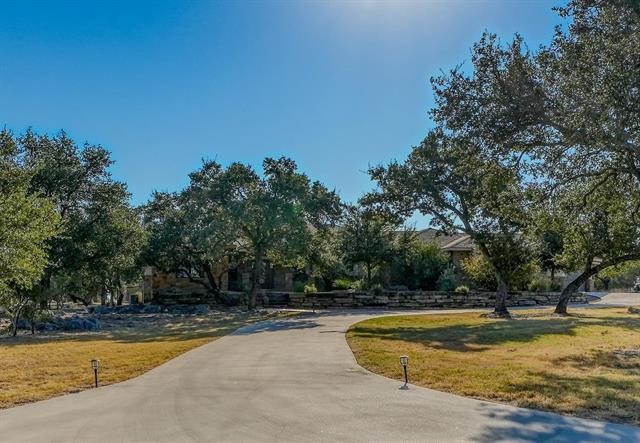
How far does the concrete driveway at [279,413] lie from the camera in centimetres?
548

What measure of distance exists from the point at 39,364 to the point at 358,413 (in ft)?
27.9

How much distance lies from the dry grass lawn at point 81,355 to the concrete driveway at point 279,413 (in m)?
0.86

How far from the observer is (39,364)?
1139cm

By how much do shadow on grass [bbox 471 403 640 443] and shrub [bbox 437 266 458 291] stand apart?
27007 mm

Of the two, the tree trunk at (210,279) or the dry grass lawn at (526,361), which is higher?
the tree trunk at (210,279)

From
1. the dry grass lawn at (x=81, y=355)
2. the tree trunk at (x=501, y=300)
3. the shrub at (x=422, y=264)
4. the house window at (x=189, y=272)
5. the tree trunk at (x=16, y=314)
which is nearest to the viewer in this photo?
the dry grass lawn at (x=81, y=355)

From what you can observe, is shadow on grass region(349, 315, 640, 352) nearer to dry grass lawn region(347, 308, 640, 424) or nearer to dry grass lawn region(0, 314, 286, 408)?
dry grass lawn region(347, 308, 640, 424)

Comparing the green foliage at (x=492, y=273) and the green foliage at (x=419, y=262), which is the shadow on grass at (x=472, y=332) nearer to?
the green foliage at (x=492, y=273)

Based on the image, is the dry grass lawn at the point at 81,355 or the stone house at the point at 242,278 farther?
the stone house at the point at 242,278

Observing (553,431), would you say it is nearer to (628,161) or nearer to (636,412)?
(636,412)

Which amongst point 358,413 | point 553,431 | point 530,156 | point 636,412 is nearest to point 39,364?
point 358,413

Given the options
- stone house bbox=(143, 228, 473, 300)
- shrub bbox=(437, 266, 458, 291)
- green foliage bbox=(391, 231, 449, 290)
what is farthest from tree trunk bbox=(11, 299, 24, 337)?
shrub bbox=(437, 266, 458, 291)

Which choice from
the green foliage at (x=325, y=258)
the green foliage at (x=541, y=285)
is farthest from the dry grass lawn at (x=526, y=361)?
the green foliage at (x=541, y=285)

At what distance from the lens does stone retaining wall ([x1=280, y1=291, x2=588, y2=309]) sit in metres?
28.6
